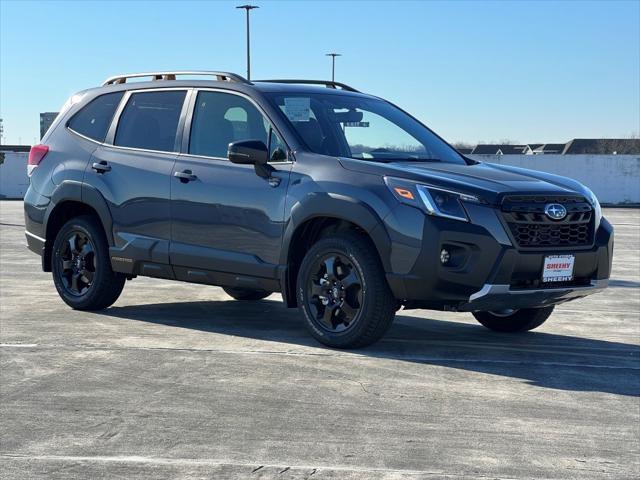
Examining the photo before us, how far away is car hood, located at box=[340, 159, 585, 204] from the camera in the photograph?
6512 millimetres

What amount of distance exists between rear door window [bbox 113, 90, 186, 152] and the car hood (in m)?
1.78

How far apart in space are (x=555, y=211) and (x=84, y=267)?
4.05 metres

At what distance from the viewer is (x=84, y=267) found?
865cm

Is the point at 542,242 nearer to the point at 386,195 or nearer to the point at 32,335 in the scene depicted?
the point at 386,195

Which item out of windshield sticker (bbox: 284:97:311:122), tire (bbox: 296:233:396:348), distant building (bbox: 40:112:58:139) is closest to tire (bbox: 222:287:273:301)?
windshield sticker (bbox: 284:97:311:122)

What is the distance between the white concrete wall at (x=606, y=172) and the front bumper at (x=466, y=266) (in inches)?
→ 1604

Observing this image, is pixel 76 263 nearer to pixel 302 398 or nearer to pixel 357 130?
pixel 357 130

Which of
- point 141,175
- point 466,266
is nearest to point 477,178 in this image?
point 466,266

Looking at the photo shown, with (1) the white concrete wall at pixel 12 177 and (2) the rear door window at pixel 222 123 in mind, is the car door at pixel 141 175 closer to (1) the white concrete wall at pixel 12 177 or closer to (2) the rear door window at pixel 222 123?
(2) the rear door window at pixel 222 123

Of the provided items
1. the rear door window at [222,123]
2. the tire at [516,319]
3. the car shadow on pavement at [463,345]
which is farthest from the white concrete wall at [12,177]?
the tire at [516,319]

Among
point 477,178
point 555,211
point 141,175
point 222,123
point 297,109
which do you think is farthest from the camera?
point 141,175

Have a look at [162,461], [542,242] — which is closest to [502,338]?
[542,242]

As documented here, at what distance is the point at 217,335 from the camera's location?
758 centimetres

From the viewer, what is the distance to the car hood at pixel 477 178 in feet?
21.4
